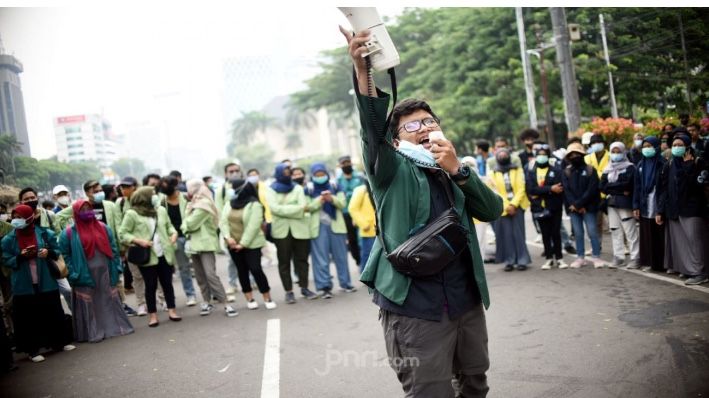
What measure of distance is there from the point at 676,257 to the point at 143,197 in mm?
6954

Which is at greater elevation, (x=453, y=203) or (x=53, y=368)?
(x=453, y=203)

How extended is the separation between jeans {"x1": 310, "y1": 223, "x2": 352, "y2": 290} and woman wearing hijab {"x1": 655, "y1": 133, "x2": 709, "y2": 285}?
175 inches

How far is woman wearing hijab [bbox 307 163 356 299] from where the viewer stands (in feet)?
29.1

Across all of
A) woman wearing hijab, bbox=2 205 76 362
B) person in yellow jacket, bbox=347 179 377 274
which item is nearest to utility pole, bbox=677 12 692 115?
person in yellow jacket, bbox=347 179 377 274

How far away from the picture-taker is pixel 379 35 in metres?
2.68

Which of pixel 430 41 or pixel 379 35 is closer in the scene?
pixel 379 35

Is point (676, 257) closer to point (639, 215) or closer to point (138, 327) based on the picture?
point (639, 215)

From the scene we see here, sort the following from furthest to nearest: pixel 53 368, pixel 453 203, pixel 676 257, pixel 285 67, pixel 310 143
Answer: pixel 285 67
pixel 310 143
pixel 676 257
pixel 53 368
pixel 453 203

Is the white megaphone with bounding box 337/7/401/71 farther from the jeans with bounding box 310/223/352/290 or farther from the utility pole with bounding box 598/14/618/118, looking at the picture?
the utility pole with bounding box 598/14/618/118

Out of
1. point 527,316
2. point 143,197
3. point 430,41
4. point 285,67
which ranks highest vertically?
point 285,67

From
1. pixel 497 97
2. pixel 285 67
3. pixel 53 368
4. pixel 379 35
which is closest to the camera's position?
pixel 379 35

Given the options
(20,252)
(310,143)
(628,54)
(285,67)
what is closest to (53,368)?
(20,252)

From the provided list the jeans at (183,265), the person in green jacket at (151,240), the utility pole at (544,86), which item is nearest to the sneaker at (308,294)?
the person in green jacket at (151,240)

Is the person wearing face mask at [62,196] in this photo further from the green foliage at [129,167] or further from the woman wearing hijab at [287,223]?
the woman wearing hijab at [287,223]
